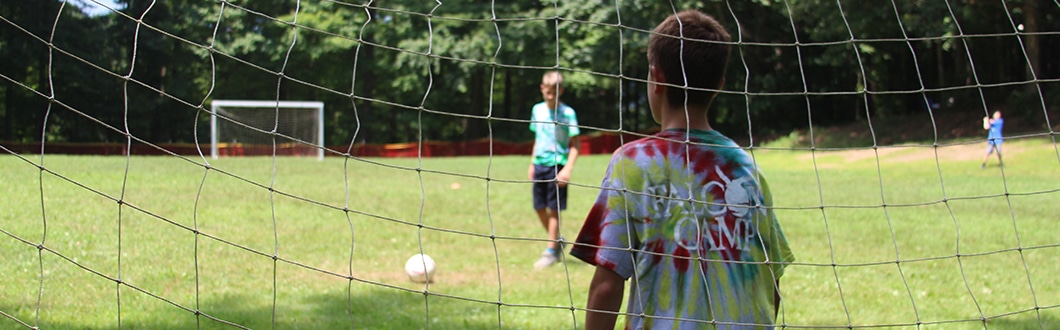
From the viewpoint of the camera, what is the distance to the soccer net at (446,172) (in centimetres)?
423

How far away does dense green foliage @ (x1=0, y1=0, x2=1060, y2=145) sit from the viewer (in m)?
25.1

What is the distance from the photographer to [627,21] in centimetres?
2605

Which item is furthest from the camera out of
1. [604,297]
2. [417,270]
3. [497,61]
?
[497,61]

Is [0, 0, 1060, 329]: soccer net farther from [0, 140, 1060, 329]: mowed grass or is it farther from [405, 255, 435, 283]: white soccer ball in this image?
[405, 255, 435, 283]: white soccer ball

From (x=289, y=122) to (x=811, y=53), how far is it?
18535 millimetres

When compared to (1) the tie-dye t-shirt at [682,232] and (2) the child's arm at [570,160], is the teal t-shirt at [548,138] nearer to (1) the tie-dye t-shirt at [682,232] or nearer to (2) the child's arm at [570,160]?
(2) the child's arm at [570,160]

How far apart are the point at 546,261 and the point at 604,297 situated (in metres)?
4.41

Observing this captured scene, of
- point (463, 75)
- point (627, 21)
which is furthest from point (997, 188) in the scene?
point (463, 75)

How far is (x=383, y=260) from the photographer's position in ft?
21.3

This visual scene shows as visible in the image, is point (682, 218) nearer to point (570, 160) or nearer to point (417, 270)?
point (417, 270)

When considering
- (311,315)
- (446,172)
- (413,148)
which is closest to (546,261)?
(311,315)

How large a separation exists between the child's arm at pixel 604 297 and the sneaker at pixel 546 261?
4.29 metres

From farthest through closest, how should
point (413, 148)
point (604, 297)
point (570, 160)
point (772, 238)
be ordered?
point (413, 148), point (570, 160), point (772, 238), point (604, 297)

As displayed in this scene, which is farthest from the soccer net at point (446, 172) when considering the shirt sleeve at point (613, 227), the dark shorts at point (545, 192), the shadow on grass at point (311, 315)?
the dark shorts at point (545, 192)
